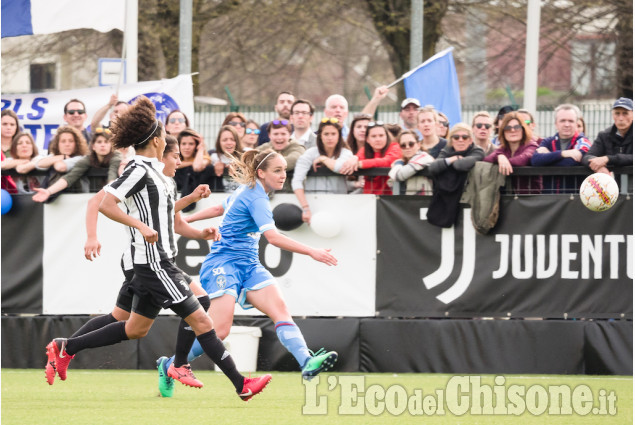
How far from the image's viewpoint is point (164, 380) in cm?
948

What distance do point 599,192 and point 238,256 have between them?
131 inches

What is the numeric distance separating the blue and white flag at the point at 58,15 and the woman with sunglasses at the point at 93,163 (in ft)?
9.03

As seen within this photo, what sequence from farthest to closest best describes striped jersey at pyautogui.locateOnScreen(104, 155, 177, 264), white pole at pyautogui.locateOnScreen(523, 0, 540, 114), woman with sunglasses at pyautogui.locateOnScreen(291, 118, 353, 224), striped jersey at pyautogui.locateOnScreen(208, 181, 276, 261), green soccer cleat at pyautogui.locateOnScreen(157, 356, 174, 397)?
white pole at pyautogui.locateOnScreen(523, 0, 540, 114), woman with sunglasses at pyautogui.locateOnScreen(291, 118, 353, 224), green soccer cleat at pyautogui.locateOnScreen(157, 356, 174, 397), striped jersey at pyautogui.locateOnScreen(208, 181, 276, 261), striped jersey at pyautogui.locateOnScreen(104, 155, 177, 264)

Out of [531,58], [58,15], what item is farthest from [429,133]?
[58,15]

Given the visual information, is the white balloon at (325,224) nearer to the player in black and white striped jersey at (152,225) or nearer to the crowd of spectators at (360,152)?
the crowd of spectators at (360,152)

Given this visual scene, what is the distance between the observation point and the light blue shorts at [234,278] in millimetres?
9227

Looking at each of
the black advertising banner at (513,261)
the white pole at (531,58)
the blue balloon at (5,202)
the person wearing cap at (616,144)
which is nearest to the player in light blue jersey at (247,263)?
the black advertising banner at (513,261)

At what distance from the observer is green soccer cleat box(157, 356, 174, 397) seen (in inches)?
369

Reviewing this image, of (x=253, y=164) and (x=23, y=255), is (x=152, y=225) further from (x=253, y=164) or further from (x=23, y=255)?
(x=23, y=255)

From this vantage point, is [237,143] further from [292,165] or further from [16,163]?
[16,163]

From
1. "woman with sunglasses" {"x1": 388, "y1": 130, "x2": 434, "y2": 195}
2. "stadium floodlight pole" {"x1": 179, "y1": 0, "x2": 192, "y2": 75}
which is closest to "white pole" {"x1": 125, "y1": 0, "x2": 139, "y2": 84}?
"stadium floodlight pole" {"x1": 179, "y1": 0, "x2": 192, "y2": 75}

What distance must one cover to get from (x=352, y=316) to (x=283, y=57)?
18.3 meters

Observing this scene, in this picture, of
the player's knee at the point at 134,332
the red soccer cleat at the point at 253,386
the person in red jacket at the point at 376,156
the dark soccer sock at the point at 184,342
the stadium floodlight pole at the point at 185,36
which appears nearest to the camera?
the red soccer cleat at the point at 253,386

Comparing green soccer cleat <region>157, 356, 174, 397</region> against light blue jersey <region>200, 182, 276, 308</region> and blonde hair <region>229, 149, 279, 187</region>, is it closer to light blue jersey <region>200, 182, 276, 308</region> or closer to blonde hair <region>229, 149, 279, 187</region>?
light blue jersey <region>200, 182, 276, 308</region>
